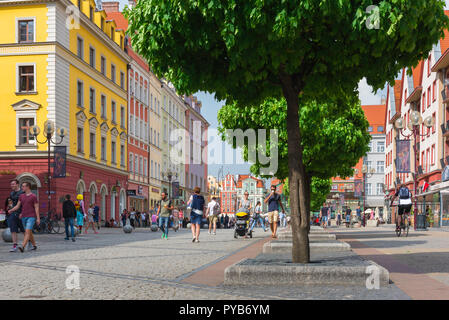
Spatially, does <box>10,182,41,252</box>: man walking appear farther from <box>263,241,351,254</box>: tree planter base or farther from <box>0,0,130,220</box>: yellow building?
<box>0,0,130,220</box>: yellow building

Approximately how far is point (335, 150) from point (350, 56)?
1640 centimetres

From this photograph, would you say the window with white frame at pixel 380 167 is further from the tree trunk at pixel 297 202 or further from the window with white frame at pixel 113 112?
the tree trunk at pixel 297 202

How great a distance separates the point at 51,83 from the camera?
3734 cm

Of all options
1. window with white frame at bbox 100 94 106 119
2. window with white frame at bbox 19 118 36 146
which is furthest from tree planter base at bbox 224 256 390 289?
window with white frame at bbox 100 94 106 119

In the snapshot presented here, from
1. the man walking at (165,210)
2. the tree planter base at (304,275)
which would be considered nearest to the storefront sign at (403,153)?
the man walking at (165,210)

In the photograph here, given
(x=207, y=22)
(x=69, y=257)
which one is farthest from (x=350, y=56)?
(x=69, y=257)

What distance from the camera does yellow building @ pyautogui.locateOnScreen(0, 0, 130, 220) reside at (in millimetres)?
37219

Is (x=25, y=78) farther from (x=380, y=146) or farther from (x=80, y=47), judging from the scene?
(x=380, y=146)

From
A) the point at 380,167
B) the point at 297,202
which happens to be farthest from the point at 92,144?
the point at 380,167

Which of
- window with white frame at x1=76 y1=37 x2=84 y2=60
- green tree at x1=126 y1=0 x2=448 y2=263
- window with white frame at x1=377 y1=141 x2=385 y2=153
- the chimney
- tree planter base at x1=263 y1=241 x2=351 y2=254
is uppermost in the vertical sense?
the chimney

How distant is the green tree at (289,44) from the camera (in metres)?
7.07

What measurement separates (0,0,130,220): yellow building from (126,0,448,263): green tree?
29.3 metres

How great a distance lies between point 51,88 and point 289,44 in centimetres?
3199
